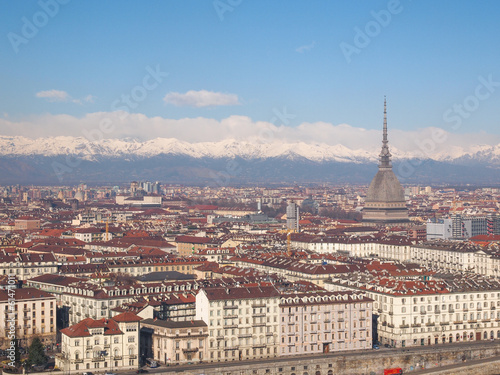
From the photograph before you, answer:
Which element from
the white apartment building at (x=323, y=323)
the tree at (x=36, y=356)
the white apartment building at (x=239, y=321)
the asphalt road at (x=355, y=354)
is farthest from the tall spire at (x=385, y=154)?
the tree at (x=36, y=356)

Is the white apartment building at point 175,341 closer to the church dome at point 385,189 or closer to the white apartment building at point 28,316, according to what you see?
the white apartment building at point 28,316

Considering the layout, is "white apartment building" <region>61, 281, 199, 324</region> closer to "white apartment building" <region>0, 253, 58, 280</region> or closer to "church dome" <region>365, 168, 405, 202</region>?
"white apartment building" <region>0, 253, 58, 280</region>

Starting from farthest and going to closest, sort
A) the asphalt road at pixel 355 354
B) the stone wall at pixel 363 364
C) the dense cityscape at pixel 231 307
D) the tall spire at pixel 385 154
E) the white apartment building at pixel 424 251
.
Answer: the tall spire at pixel 385 154 → the white apartment building at pixel 424 251 → the dense cityscape at pixel 231 307 → the stone wall at pixel 363 364 → the asphalt road at pixel 355 354

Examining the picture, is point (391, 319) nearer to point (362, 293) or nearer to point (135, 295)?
point (362, 293)

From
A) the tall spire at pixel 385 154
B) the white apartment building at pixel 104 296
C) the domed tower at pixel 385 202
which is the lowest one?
the white apartment building at pixel 104 296

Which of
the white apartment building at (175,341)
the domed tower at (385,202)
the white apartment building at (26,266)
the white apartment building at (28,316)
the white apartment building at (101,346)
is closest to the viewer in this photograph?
the white apartment building at (101,346)

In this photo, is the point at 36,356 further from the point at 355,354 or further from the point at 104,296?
the point at 355,354

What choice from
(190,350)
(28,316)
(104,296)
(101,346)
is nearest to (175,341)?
(190,350)

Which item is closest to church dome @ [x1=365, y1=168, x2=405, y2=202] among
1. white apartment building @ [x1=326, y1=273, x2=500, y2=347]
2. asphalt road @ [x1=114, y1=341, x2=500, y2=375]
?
white apartment building @ [x1=326, y1=273, x2=500, y2=347]

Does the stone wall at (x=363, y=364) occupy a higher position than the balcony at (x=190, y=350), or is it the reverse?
the balcony at (x=190, y=350)
